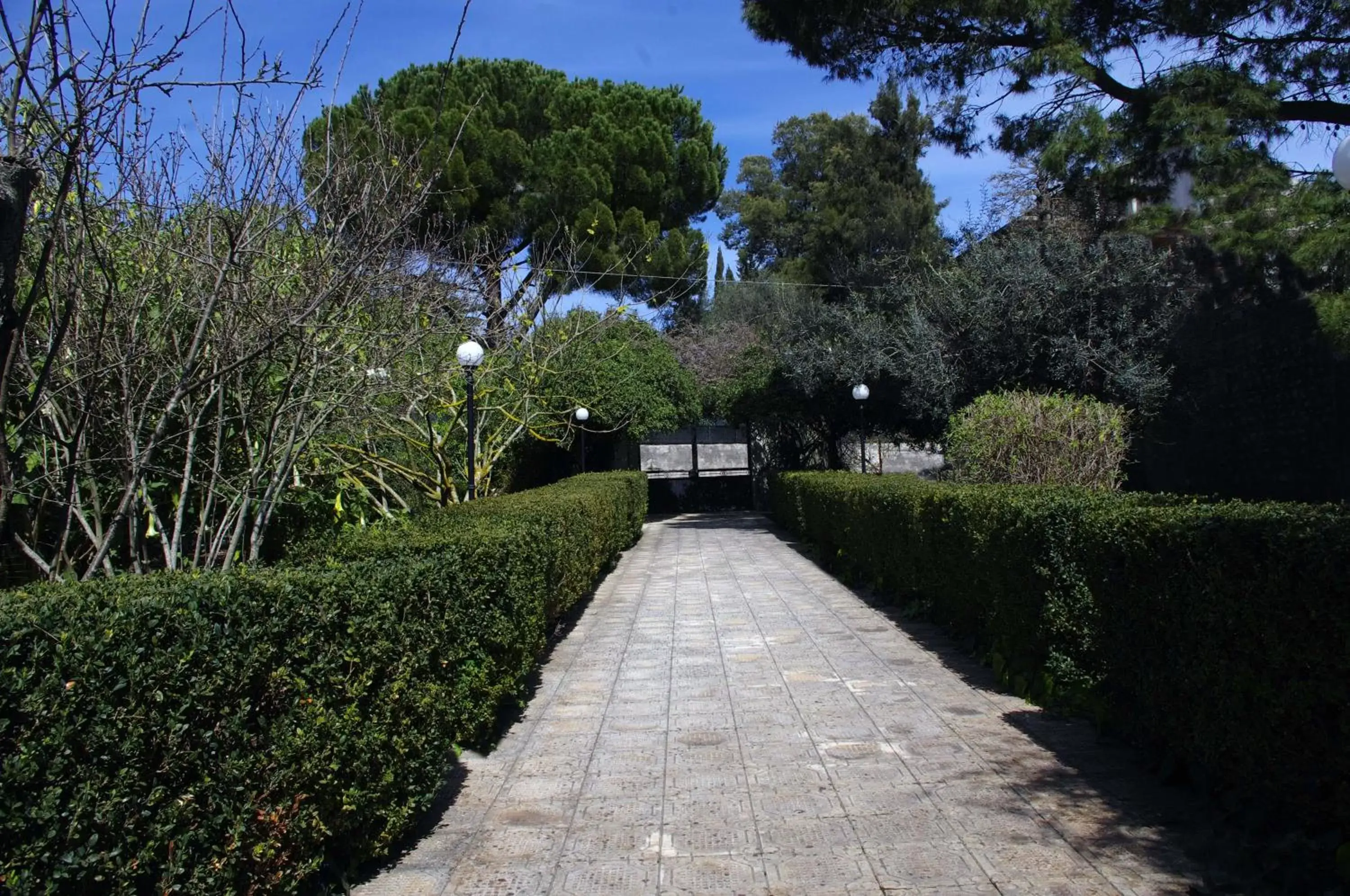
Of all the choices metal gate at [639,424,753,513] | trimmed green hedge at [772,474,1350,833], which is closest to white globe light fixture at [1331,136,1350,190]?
trimmed green hedge at [772,474,1350,833]

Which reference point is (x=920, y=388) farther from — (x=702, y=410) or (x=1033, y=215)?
(x=702, y=410)

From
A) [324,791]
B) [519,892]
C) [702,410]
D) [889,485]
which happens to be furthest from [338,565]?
[702,410]

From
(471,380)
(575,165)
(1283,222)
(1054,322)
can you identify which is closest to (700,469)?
(575,165)

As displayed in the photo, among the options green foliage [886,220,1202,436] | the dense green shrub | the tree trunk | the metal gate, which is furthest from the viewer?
the metal gate

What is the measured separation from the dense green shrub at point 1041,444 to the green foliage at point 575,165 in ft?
16.7

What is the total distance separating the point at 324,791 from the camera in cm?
323

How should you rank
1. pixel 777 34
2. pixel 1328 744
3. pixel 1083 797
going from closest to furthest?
pixel 1328 744 → pixel 1083 797 → pixel 777 34

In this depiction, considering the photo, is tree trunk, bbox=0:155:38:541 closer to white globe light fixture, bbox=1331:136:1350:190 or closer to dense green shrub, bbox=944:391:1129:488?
white globe light fixture, bbox=1331:136:1350:190

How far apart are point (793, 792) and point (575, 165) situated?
1580cm

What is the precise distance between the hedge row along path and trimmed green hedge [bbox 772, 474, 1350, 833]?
13.0 inches

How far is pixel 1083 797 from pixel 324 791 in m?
3.11

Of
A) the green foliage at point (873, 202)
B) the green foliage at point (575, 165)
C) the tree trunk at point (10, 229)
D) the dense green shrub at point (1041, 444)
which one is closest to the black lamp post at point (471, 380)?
the green foliage at point (575, 165)

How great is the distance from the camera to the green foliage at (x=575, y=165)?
1692 cm

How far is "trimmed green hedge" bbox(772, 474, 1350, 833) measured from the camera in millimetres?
3168
